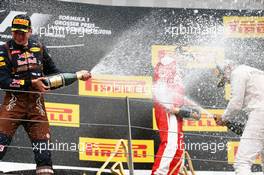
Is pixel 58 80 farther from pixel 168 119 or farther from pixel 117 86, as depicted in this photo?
pixel 117 86

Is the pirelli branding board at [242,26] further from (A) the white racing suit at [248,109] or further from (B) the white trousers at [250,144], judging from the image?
(B) the white trousers at [250,144]

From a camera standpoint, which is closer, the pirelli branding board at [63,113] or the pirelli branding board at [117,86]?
the pirelli branding board at [63,113]

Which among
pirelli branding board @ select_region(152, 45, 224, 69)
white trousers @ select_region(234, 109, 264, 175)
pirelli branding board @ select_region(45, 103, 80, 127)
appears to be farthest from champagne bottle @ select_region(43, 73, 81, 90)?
pirelli branding board @ select_region(152, 45, 224, 69)

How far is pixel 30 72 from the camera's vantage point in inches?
183

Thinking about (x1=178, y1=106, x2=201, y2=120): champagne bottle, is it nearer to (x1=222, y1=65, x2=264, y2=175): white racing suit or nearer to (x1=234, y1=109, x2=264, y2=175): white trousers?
(x1=222, y1=65, x2=264, y2=175): white racing suit

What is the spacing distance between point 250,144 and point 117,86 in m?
1.43

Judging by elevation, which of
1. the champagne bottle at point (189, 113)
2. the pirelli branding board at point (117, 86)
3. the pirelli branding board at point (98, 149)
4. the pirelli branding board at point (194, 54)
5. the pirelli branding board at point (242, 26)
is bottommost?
the pirelli branding board at point (98, 149)

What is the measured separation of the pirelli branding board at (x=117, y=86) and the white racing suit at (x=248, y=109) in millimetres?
1016

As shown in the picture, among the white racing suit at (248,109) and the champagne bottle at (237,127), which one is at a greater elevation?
the white racing suit at (248,109)

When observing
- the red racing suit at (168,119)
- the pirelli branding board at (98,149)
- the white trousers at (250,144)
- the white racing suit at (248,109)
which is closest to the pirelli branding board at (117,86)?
the red racing suit at (168,119)

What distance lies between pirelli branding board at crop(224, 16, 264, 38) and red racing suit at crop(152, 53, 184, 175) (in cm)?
70

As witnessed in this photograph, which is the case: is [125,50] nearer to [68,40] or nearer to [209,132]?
[68,40]

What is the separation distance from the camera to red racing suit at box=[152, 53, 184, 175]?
4.96 m

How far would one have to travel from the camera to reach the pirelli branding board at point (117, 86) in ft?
18.7
